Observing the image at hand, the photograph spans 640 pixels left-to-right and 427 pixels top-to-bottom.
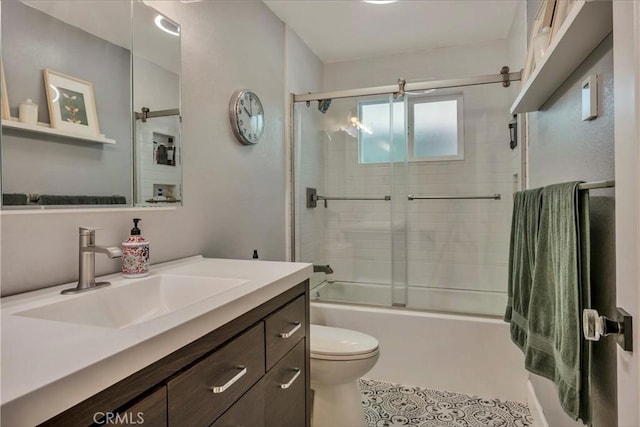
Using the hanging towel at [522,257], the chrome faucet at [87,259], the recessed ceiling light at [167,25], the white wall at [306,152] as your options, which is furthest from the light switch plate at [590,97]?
the white wall at [306,152]

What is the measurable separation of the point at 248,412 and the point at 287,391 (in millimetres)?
266

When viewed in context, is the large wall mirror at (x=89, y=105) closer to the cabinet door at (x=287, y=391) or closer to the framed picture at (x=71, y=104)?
the framed picture at (x=71, y=104)

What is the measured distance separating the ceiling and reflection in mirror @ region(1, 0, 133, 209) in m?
1.36

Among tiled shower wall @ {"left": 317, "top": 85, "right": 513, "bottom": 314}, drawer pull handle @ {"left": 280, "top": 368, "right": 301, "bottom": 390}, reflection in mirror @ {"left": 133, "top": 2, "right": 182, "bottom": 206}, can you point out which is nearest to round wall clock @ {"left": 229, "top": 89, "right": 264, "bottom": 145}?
reflection in mirror @ {"left": 133, "top": 2, "right": 182, "bottom": 206}

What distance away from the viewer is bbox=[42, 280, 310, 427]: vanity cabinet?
58cm

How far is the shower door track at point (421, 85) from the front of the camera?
228 cm

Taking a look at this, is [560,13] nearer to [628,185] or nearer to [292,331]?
[628,185]

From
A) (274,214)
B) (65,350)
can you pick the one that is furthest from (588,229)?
(274,214)

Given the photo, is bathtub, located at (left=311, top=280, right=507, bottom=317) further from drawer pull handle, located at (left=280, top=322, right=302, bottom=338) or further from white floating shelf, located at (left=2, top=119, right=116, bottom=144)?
white floating shelf, located at (left=2, top=119, right=116, bottom=144)

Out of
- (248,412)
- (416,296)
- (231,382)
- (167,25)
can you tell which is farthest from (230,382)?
(416,296)

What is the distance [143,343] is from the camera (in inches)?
23.6

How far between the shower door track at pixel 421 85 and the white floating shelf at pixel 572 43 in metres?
0.94

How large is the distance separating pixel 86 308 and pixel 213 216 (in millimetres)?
841

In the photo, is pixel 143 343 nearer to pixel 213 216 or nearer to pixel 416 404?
pixel 213 216
